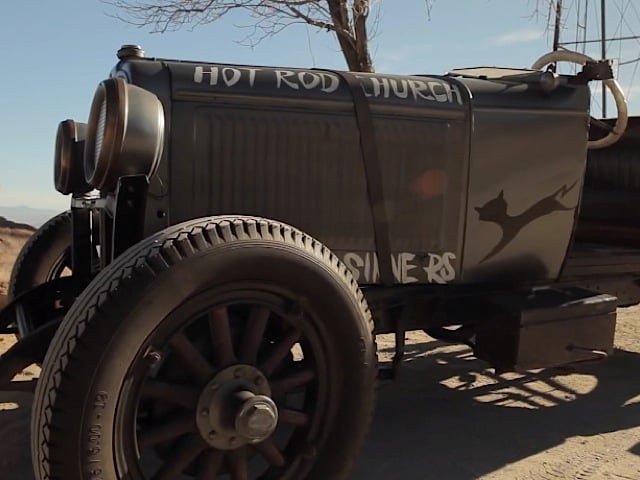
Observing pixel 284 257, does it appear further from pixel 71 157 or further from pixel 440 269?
pixel 71 157

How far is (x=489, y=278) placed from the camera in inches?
133

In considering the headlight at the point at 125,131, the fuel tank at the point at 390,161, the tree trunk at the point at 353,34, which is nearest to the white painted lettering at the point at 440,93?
the fuel tank at the point at 390,161

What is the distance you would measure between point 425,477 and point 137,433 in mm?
1221

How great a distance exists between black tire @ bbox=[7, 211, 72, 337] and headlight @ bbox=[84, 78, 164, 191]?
142cm

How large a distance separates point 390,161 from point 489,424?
1.41m

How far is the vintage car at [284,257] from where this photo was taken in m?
2.14

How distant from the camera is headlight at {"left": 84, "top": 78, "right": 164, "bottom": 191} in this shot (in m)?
2.51

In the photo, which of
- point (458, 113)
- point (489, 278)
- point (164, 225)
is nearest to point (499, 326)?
point (489, 278)

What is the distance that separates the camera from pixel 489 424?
351 cm

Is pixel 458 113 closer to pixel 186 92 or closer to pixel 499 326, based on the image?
pixel 499 326

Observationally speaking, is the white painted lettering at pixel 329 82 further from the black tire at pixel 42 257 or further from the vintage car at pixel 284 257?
the black tire at pixel 42 257

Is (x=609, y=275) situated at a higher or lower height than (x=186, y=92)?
lower

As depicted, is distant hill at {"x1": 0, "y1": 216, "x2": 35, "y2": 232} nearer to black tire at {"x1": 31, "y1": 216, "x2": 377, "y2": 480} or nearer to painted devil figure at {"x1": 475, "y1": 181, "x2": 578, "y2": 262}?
painted devil figure at {"x1": 475, "y1": 181, "x2": 578, "y2": 262}

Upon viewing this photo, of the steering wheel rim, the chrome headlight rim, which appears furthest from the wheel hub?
the steering wheel rim
